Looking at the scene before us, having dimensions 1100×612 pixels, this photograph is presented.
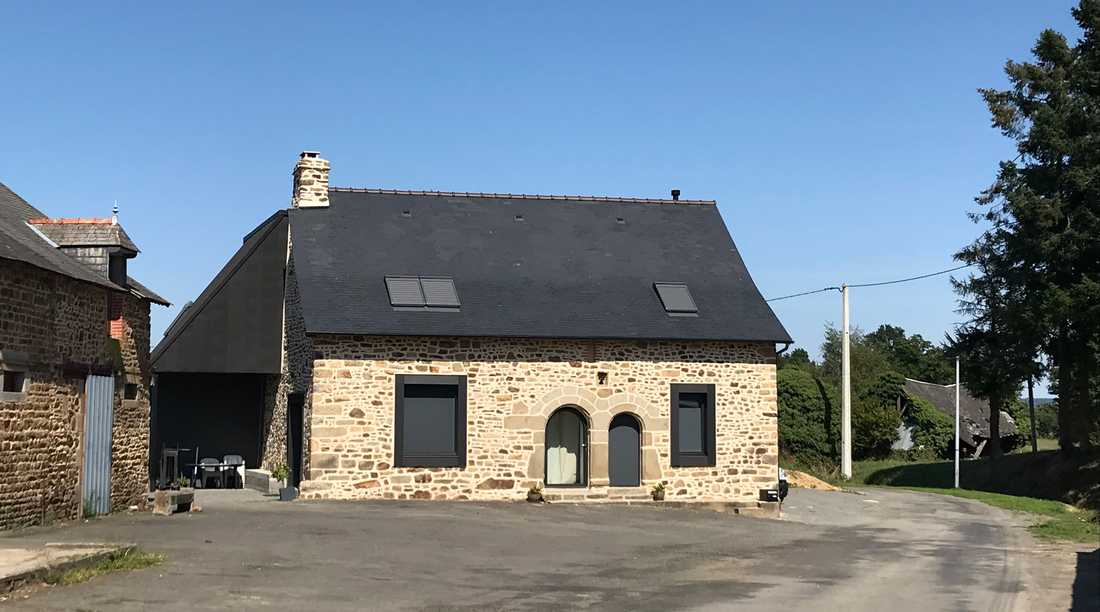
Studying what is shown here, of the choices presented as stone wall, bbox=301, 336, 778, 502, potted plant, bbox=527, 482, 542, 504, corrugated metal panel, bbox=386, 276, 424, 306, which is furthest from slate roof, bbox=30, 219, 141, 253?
potted plant, bbox=527, 482, 542, 504

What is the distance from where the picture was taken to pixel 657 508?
2286 centimetres

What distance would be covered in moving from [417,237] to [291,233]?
2645mm

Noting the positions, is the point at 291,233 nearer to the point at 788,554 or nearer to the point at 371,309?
the point at 371,309

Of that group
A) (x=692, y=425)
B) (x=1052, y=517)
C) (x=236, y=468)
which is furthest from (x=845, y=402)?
(x=236, y=468)

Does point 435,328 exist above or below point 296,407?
above

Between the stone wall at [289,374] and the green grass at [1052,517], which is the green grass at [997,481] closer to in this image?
the green grass at [1052,517]

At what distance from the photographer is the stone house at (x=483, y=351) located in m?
22.2

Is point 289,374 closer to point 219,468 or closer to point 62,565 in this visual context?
point 219,468

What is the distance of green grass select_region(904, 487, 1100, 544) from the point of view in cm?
1932

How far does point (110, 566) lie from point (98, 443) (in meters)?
6.49

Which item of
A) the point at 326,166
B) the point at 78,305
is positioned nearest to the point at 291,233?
the point at 326,166

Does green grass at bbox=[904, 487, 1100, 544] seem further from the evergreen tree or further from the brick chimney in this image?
the brick chimney

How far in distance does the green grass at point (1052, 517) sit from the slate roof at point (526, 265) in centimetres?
628

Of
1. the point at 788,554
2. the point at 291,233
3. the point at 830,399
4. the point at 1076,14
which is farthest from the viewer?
the point at 830,399
